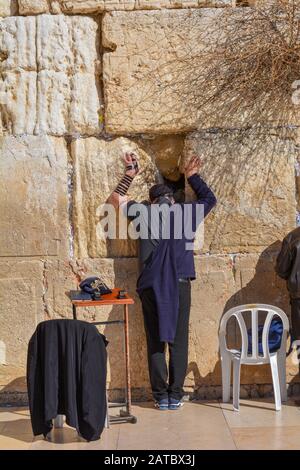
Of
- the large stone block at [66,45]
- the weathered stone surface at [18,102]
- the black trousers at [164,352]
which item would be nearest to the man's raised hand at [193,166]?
the black trousers at [164,352]

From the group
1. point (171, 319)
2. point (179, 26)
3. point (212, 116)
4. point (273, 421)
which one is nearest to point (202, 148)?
point (212, 116)

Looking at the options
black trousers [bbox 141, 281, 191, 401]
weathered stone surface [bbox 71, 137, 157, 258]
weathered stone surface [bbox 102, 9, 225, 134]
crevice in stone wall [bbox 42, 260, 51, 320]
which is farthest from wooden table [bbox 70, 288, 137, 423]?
weathered stone surface [bbox 102, 9, 225, 134]

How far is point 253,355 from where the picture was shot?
603 cm

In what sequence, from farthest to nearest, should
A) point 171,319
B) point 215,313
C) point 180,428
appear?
point 215,313 → point 171,319 → point 180,428

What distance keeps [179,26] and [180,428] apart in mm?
3251

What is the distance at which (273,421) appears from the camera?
5.77 m

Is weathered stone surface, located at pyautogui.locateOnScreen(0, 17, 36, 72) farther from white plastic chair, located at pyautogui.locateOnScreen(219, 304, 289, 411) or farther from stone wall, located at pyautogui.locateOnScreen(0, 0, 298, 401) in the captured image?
white plastic chair, located at pyautogui.locateOnScreen(219, 304, 289, 411)

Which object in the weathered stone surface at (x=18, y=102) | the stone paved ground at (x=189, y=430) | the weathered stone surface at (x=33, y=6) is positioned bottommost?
the stone paved ground at (x=189, y=430)

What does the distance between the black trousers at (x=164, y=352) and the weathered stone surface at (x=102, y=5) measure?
2.34m

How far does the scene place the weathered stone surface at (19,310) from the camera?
653 cm

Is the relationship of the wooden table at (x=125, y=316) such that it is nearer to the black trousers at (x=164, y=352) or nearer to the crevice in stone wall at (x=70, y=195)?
the black trousers at (x=164, y=352)

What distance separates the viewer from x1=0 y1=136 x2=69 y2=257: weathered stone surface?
657 cm

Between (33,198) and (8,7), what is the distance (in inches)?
64.7

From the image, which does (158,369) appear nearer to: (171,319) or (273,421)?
(171,319)
